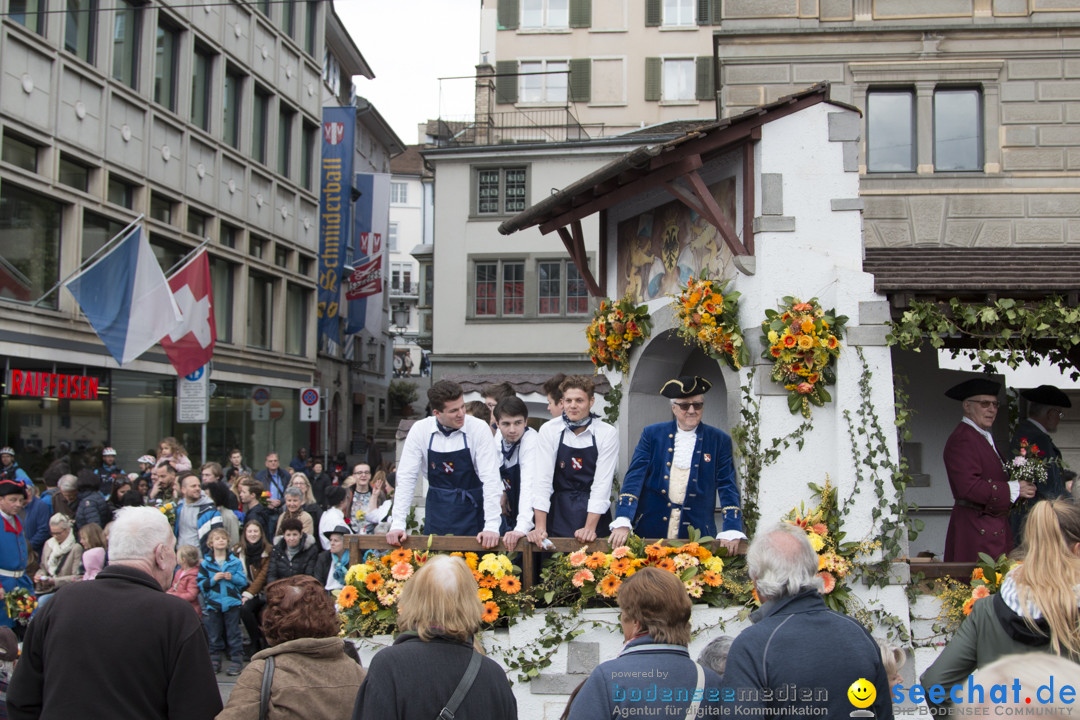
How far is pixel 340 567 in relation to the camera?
392 inches

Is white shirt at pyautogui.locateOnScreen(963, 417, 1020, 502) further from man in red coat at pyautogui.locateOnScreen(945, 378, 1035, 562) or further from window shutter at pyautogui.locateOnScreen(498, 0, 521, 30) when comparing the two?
window shutter at pyautogui.locateOnScreen(498, 0, 521, 30)

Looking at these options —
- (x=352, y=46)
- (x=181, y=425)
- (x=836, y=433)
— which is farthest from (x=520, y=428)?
(x=352, y=46)

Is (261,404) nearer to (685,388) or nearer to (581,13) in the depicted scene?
(581,13)

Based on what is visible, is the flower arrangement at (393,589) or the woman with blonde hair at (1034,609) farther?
the flower arrangement at (393,589)

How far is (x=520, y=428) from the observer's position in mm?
7746

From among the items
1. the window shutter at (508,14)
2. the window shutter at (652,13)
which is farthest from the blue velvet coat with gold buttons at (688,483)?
the window shutter at (652,13)

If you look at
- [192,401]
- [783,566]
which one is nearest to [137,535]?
[783,566]

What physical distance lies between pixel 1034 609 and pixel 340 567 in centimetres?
739

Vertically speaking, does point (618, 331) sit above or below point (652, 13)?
below

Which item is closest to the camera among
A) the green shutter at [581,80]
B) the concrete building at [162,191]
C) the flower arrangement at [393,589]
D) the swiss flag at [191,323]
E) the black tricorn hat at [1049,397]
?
the flower arrangement at [393,589]

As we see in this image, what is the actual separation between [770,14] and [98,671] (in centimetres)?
1377

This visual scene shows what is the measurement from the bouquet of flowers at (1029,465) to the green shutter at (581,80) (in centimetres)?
2639

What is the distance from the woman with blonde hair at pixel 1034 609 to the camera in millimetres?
3684

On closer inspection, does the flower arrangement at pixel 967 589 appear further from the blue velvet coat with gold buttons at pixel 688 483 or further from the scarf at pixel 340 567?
the scarf at pixel 340 567
